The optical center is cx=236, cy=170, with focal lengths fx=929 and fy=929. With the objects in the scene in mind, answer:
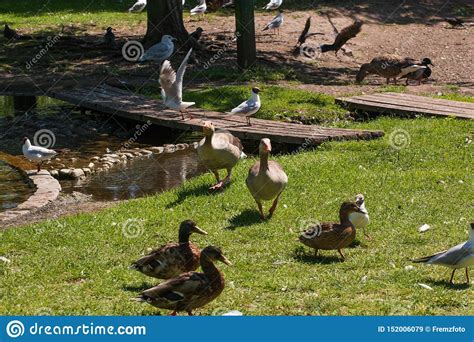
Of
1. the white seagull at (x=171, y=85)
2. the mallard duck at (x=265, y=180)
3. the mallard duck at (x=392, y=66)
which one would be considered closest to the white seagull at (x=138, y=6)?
the mallard duck at (x=392, y=66)

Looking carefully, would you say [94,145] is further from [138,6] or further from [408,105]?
[138,6]

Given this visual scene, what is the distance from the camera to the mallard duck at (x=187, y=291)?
25.8 feet

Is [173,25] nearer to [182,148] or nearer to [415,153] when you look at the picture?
[182,148]

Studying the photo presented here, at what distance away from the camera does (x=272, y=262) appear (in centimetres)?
1004

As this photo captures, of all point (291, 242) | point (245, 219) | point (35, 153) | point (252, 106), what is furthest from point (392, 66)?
point (291, 242)

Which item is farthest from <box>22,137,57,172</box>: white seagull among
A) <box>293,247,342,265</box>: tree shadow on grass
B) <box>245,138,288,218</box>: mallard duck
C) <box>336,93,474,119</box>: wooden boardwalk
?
<box>293,247,342,265</box>: tree shadow on grass

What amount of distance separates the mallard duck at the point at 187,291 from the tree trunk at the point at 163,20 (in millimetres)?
16893

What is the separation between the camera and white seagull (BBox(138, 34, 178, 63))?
22469 millimetres

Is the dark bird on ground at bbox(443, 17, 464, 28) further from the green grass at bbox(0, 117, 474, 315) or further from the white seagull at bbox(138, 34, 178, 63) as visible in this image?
the green grass at bbox(0, 117, 474, 315)

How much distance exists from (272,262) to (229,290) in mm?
1120

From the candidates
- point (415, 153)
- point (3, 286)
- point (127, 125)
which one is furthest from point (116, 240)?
point (127, 125)

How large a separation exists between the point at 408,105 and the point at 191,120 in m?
4.21

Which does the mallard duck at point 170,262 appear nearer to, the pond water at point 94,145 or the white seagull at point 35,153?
the pond water at point 94,145

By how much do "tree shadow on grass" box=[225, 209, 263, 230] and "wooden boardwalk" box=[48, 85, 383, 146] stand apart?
14.1ft
